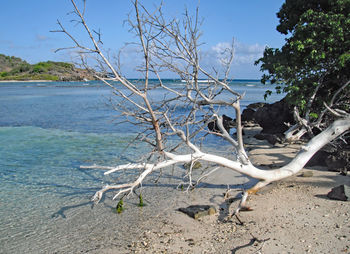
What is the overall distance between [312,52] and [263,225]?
23.1 ft

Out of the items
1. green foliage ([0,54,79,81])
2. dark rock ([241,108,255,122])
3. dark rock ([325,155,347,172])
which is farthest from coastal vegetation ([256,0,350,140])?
green foliage ([0,54,79,81])

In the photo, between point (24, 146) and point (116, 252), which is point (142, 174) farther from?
point (24, 146)

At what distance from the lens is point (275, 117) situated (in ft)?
52.7

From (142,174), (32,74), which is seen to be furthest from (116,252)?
(32,74)

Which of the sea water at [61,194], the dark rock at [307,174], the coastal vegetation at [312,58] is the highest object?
the coastal vegetation at [312,58]

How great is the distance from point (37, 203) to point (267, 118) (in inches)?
464

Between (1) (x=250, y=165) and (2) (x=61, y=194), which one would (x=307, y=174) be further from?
(2) (x=61, y=194)

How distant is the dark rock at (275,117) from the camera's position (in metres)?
15.6

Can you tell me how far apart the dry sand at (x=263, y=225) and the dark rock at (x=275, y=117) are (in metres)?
7.31

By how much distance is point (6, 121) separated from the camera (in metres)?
21.8

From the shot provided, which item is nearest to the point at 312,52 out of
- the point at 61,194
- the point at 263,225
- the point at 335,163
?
the point at 335,163

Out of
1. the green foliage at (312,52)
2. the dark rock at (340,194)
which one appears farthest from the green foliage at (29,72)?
the dark rock at (340,194)

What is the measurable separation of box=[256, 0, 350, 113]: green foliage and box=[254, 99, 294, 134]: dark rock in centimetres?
269

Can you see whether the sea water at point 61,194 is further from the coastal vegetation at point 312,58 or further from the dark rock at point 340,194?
the coastal vegetation at point 312,58
